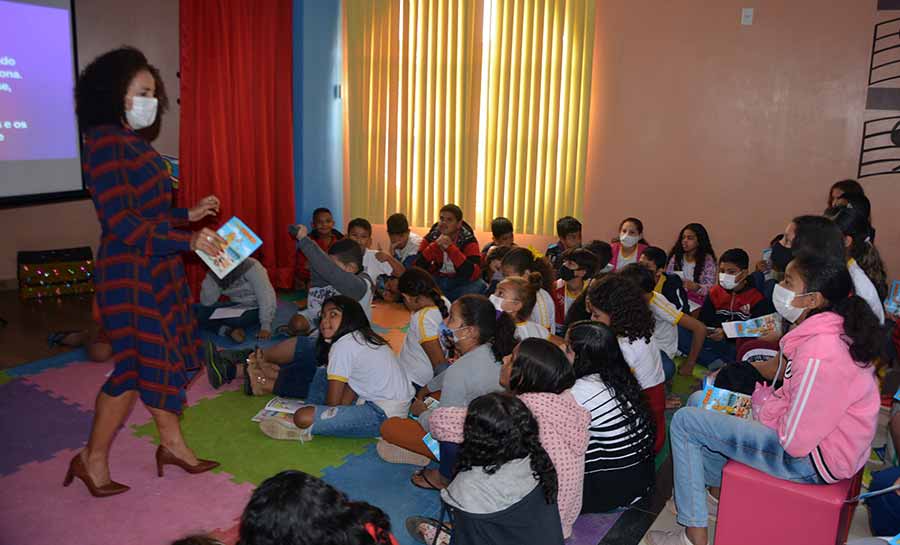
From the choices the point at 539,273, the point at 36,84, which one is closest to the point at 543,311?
the point at 539,273

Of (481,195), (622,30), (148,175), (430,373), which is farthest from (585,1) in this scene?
(148,175)

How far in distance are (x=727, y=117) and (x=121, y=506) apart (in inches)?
215

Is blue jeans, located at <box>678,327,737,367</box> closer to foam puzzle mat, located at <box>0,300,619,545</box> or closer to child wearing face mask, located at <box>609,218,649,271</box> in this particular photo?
child wearing face mask, located at <box>609,218,649,271</box>

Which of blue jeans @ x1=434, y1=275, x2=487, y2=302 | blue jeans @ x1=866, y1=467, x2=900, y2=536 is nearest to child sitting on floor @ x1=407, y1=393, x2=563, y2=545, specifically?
blue jeans @ x1=866, y1=467, x2=900, y2=536

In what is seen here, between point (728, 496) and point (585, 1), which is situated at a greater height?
point (585, 1)

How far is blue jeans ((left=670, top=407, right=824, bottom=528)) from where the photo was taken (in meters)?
2.46

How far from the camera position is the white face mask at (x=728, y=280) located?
4.86m

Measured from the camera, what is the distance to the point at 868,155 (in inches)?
231

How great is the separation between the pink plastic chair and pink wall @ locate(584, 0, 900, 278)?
4049 mm

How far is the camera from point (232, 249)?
2865 mm

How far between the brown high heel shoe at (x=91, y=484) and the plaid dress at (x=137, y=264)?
0.40 metres

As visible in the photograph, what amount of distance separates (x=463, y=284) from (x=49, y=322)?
3.18 m

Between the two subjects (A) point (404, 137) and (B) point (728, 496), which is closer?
(B) point (728, 496)

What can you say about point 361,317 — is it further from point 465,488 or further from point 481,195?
point 481,195
